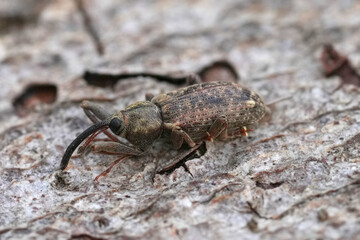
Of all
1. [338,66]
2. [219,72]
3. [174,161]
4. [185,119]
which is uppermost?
[219,72]

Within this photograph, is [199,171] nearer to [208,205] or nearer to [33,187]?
[208,205]

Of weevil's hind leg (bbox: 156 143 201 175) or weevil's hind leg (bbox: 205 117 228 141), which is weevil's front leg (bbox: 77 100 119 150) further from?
weevil's hind leg (bbox: 205 117 228 141)

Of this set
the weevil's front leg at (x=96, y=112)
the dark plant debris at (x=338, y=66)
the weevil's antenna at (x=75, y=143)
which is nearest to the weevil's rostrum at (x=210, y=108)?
the weevil's front leg at (x=96, y=112)

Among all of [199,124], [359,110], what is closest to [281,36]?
[359,110]

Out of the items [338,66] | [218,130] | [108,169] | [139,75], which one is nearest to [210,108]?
[218,130]

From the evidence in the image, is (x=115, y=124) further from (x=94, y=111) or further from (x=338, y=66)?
(x=338, y=66)

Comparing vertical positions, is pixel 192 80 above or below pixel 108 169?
Answer: above
